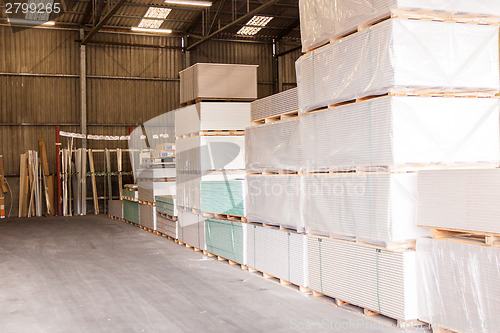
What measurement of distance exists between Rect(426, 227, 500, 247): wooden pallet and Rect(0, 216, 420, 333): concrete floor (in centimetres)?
96

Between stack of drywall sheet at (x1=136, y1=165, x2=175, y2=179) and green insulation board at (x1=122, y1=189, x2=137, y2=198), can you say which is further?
green insulation board at (x1=122, y1=189, x2=137, y2=198)

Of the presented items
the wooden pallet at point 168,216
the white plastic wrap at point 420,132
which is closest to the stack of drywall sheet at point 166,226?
the wooden pallet at point 168,216

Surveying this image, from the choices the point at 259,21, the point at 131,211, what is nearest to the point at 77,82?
the point at 131,211

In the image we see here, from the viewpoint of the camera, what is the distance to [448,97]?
4906 mm

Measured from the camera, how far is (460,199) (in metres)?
4.15

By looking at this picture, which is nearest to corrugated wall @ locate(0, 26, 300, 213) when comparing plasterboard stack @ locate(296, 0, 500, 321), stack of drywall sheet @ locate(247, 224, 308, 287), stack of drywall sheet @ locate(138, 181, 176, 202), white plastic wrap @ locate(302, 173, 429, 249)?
stack of drywall sheet @ locate(138, 181, 176, 202)

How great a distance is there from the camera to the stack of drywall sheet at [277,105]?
21.4 feet

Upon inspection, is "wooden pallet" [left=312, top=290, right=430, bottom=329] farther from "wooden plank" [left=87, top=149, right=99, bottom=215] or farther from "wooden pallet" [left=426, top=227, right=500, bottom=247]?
"wooden plank" [left=87, top=149, right=99, bottom=215]

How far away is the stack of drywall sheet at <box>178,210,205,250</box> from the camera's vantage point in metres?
9.27

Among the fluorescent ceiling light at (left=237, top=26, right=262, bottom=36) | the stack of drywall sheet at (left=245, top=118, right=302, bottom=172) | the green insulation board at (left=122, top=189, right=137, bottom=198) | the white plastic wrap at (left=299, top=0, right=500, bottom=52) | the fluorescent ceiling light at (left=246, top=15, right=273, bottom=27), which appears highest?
the fluorescent ceiling light at (left=246, top=15, right=273, bottom=27)

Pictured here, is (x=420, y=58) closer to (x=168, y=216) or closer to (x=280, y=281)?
(x=280, y=281)

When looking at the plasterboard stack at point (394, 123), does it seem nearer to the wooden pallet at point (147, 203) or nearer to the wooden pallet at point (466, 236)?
the wooden pallet at point (466, 236)

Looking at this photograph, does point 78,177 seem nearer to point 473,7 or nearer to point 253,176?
point 253,176

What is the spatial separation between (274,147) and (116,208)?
10.6 metres
